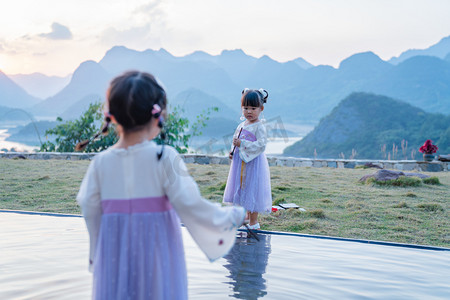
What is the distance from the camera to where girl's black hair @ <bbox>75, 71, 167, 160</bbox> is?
1578 mm

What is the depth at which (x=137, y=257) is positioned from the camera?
166 centimetres

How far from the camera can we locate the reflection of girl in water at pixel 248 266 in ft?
8.50

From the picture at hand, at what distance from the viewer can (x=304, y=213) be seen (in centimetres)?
477

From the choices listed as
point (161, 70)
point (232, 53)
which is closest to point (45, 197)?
point (161, 70)

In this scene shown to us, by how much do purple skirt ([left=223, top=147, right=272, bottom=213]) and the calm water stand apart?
28cm

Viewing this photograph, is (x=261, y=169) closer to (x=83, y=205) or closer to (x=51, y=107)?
(x=83, y=205)

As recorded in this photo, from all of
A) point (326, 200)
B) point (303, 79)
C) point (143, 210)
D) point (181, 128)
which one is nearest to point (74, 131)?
point (181, 128)

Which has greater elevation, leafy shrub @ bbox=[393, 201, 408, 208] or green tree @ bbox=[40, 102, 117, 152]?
green tree @ bbox=[40, 102, 117, 152]

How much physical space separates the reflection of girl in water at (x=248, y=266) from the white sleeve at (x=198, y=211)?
90cm

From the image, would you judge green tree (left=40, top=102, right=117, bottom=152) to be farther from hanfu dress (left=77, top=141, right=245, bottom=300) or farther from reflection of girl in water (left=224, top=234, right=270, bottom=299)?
hanfu dress (left=77, top=141, right=245, bottom=300)

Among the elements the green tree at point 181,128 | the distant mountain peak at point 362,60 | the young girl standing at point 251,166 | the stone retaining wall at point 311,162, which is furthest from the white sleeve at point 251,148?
the distant mountain peak at point 362,60

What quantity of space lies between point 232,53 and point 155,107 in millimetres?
57626

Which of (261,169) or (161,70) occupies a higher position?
(161,70)

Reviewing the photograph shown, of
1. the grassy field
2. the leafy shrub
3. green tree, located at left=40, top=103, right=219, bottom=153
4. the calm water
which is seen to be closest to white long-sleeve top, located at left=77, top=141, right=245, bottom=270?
the calm water
